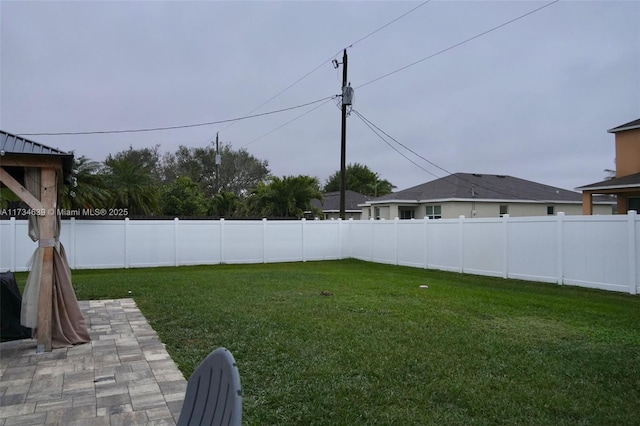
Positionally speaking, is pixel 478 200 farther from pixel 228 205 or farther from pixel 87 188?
pixel 87 188

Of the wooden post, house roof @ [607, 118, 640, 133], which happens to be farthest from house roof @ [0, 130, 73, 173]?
house roof @ [607, 118, 640, 133]

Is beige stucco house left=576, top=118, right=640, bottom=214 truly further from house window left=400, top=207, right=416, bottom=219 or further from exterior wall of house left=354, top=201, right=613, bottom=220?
house window left=400, top=207, right=416, bottom=219

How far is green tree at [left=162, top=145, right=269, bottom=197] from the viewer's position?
4047cm

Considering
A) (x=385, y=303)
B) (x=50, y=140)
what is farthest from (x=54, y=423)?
(x=50, y=140)

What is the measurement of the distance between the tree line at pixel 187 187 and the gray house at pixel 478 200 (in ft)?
16.1

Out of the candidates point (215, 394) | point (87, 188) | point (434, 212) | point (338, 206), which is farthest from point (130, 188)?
point (215, 394)

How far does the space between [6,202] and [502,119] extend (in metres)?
21.5

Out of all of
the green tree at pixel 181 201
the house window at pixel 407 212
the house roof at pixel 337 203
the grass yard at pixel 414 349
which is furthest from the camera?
the house roof at pixel 337 203

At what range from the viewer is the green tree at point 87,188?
628 inches

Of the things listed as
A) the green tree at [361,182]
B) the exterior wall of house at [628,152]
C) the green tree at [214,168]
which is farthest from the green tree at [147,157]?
the exterior wall of house at [628,152]

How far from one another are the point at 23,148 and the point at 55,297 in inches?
70.7

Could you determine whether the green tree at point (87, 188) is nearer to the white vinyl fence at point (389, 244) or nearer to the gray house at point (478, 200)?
the white vinyl fence at point (389, 244)

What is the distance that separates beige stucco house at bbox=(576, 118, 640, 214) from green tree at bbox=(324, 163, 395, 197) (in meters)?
34.4

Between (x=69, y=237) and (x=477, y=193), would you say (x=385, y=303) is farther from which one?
(x=477, y=193)
